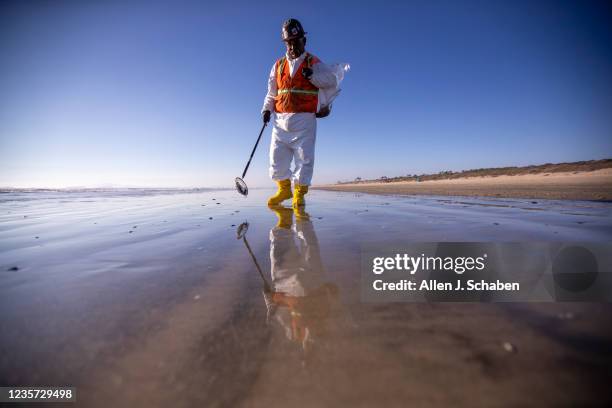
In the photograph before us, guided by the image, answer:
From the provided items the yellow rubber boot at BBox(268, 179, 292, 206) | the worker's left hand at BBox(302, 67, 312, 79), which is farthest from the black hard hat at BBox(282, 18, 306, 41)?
the yellow rubber boot at BBox(268, 179, 292, 206)

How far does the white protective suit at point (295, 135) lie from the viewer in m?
3.96

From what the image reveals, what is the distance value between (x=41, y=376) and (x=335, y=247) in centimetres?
139

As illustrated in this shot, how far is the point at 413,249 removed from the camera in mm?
1664

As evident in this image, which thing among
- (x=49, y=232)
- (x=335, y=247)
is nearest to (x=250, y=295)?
(x=335, y=247)

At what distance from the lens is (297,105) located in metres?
3.97

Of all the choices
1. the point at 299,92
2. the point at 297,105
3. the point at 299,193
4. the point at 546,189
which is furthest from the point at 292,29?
the point at 546,189

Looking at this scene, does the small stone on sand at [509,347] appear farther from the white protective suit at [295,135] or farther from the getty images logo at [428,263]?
the white protective suit at [295,135]

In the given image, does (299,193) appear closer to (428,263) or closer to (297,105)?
(297,105)

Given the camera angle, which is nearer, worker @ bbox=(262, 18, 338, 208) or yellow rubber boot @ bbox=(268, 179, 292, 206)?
worker @ bbox=(262, 18, 338, 208)

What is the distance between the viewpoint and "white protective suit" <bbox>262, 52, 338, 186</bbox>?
396cm

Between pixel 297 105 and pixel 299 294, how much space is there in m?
3.48

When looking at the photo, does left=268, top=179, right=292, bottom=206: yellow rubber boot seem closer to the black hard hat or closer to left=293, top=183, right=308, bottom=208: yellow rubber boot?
left=293, top=183, right=308, bottom=208: yellow rubber boot

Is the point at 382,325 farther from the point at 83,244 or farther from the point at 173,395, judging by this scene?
the point at 83,244

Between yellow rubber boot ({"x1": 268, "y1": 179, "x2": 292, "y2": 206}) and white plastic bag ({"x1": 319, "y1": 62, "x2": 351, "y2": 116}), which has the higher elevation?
white plastic bag ({"x1": 319, "y1": 62, "x2": 351, "y2": 116})
